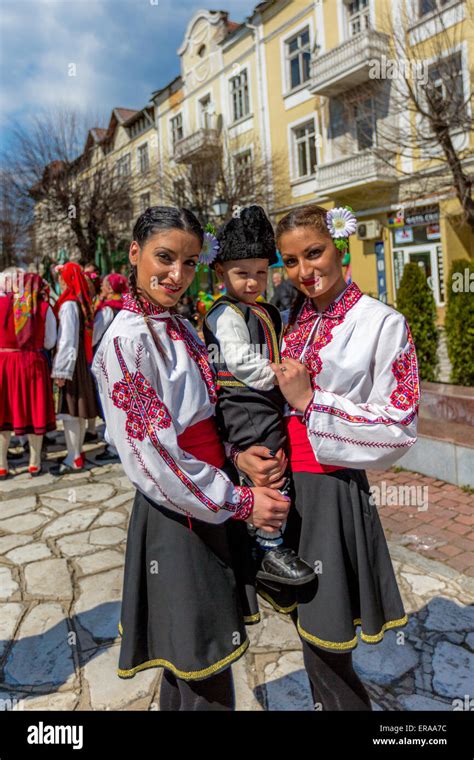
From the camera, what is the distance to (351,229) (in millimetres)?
1819

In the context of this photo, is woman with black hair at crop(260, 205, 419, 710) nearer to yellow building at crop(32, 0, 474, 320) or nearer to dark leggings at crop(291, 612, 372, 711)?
dark leggings at crop(291, 612, 372, 711)

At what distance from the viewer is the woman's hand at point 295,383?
5.59 ft

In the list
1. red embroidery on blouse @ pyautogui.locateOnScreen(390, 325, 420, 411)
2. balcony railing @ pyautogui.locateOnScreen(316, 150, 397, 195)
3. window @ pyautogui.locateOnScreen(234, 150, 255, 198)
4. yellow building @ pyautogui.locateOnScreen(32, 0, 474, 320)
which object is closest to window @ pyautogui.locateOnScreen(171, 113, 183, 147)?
yellow building @ pyautogui.locateOnScreen(32, 0, 474, 320)

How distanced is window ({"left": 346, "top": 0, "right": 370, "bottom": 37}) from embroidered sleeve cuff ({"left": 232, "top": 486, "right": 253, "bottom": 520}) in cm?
1825

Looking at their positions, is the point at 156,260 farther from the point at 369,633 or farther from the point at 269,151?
the point at 269,151

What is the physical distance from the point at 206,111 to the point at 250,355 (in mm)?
26182

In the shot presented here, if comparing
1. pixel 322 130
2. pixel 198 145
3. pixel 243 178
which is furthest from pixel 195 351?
pixel 198 145

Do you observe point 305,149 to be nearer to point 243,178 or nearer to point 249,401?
point 243,178

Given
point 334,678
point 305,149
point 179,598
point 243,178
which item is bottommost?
point 334,678

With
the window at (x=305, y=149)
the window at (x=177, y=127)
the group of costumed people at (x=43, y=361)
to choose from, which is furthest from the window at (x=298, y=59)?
the group of costumed people at (x=43, y=361)

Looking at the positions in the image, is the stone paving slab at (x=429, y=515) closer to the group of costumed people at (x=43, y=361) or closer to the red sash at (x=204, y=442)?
the red sash at (x=204, y=442)

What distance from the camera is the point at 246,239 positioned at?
1.95 m

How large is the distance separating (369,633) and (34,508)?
410 cm

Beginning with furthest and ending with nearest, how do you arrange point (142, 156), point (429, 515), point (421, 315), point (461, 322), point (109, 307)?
point (142, 156)
point (421, 315)
point (109, 307)
point (461, 322)
point (429, 515)
